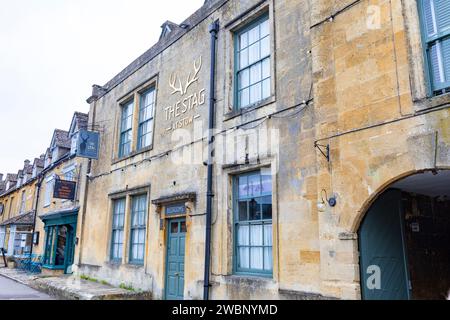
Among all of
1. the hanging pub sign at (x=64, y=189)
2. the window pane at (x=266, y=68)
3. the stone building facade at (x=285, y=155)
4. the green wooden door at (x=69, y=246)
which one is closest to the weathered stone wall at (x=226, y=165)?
the stone building facade at (x=285, y=155)

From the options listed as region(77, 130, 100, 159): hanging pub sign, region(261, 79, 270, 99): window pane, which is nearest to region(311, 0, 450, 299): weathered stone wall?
region(261, 79, 270, 99): window pane

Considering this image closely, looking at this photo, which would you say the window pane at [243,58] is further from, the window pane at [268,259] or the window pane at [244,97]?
the window pane at [268,259]

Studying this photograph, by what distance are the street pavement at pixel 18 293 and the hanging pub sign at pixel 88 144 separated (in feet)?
16.2

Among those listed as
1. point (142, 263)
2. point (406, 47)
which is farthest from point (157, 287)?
point (406, 47)

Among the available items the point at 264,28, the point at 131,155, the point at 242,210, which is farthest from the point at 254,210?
the point at 131,155

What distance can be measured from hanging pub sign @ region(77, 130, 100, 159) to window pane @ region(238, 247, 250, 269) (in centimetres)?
842

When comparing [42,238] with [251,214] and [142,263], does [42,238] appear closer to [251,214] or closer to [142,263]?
[142,263]

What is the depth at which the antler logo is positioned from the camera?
1045 centimetres

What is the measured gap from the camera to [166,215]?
1041 cm

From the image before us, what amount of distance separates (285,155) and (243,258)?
2.41 metres

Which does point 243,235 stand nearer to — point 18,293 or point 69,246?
point 18,293

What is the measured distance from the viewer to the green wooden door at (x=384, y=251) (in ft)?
18.9

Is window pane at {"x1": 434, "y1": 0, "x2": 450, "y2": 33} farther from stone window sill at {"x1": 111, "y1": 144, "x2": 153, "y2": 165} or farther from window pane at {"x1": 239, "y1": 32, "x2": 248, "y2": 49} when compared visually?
stone window sill at {"x1": 111, "y1": 144, "x2": 153, "y2": 165}

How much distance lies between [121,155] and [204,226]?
5.75 meters
